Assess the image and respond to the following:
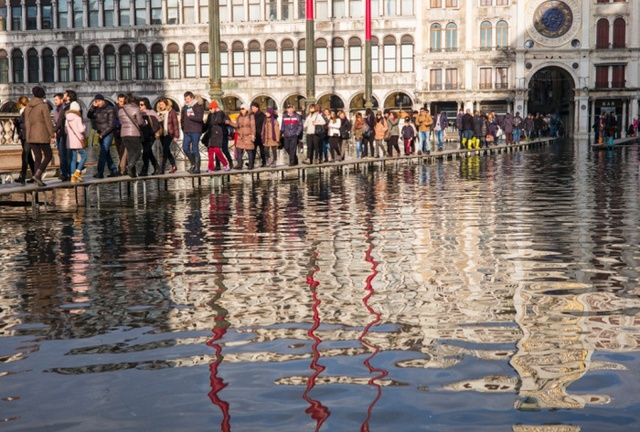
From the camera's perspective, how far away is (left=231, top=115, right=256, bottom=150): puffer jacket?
24.1 metres

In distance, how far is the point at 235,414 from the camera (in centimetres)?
457

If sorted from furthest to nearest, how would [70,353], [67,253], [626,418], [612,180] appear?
[612,180] → [67,253] → [70,353] → [626,418]

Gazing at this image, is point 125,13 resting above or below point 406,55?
above

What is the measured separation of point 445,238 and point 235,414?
279 inches

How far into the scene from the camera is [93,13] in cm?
7444

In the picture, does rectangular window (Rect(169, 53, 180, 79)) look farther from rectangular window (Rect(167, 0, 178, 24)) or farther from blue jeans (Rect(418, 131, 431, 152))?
blue jeans (Rect(418, 131, 431, 152))

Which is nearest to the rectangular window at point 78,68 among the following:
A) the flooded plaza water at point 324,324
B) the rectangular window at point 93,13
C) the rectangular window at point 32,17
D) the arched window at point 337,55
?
the rectangular window at point 93,13

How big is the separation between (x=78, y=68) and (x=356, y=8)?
63.4 ft

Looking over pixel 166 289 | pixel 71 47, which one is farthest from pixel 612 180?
pixel 71 47

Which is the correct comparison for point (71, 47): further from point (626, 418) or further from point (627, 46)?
point (626, 418)

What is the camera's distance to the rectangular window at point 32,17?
75500 millimetres

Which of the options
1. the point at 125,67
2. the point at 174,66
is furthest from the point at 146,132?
the point at 125,67

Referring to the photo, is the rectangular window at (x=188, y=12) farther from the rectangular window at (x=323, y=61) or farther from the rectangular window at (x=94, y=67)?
A: the rectangular window at (x=323, y=61)

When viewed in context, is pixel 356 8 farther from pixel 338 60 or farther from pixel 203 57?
pixel 203 57
